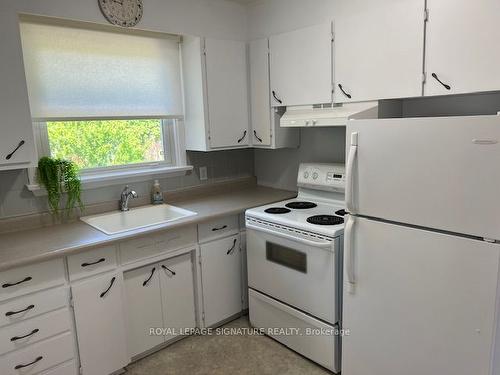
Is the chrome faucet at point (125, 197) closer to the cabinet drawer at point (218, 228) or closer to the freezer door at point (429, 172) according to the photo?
the cabinet drawer at point (218, 228)

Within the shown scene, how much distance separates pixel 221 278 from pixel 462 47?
6.72 ft

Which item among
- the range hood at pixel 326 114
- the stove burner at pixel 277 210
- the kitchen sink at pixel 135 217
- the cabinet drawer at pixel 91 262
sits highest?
the range hood at pixel 326 114

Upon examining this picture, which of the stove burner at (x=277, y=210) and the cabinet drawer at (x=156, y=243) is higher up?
the stove burner at (x=277, y=210)

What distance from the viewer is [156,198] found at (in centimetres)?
287

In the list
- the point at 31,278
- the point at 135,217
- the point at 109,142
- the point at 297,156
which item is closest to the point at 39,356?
the point at 31,278

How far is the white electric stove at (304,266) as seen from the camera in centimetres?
216

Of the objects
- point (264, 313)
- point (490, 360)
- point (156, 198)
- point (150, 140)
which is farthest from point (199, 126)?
point (490, 360)

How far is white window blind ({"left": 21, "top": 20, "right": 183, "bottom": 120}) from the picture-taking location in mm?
2299

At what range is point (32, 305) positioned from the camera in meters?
1.88

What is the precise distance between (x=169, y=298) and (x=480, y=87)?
2164 millimetres

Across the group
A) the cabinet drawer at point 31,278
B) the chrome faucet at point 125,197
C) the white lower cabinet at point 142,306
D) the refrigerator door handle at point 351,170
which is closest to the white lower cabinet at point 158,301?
the white lower cabinet at point 142,306

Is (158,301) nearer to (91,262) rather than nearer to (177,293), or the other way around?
(177,293)

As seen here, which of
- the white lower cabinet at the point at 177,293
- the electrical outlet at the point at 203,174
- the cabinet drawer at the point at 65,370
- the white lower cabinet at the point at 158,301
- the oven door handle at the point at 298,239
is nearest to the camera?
the cabinet drawer at the point at 65,370

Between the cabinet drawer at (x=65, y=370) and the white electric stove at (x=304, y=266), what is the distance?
120 cm
